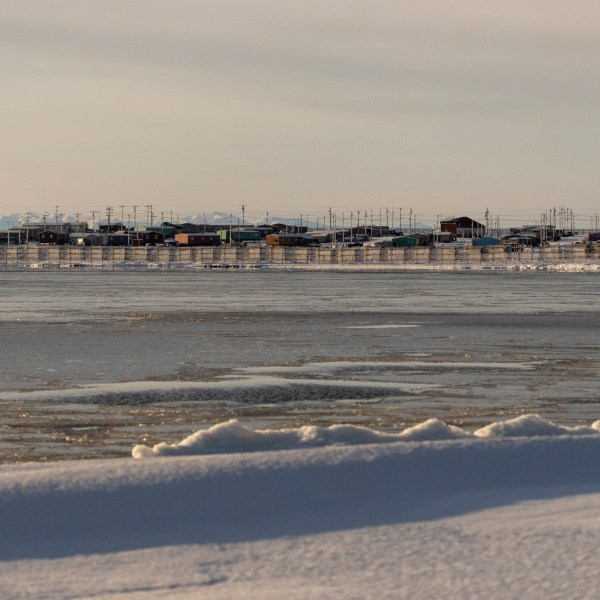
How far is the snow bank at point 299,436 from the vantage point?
29.2ft

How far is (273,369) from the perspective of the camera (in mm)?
18656

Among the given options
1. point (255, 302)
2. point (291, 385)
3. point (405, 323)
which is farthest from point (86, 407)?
point (255, 302)

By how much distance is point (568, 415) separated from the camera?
1313 cm

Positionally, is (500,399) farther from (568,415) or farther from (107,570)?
(107,570)

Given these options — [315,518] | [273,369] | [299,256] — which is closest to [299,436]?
[315,518]

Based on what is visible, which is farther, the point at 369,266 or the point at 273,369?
the point at 369,266

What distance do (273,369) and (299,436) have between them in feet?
31.1

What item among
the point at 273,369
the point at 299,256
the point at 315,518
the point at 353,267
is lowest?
the point at 353,267

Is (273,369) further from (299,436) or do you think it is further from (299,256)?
(299,256)

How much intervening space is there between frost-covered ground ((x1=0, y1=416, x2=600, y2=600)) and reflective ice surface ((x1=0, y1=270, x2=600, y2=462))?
2.64m

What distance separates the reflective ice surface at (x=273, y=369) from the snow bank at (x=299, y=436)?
172cm

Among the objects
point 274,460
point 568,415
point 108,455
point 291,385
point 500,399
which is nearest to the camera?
point 274,460

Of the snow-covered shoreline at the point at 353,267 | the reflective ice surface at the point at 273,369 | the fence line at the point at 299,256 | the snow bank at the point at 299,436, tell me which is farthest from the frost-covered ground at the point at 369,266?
the snow bank at the point at 299,436

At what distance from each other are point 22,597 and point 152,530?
4.38 feet
